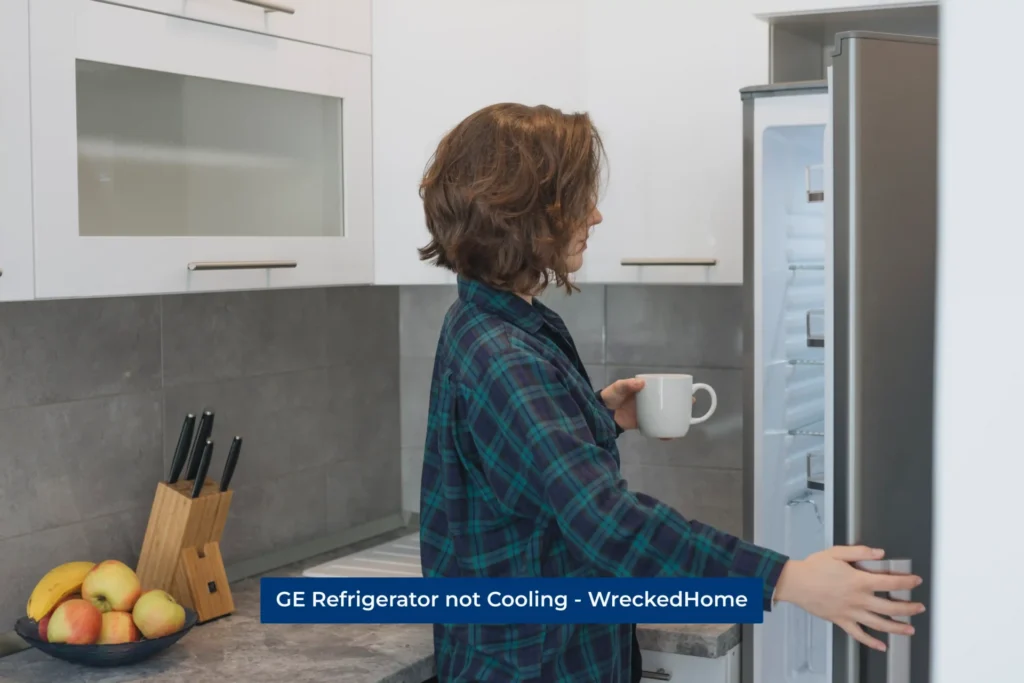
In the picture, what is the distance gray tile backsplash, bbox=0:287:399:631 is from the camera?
5.59 feet

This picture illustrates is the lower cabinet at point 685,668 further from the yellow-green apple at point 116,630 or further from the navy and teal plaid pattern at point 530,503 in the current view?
the yellow-green apple at point 116,630

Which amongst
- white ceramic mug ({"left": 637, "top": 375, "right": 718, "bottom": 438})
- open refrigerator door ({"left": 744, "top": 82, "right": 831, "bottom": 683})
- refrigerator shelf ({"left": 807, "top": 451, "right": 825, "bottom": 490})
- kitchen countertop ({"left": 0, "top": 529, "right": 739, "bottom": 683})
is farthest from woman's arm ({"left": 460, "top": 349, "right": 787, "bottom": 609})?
refrigerator shelf ({"left": 807, "top": 451, "right": 825, "bottom": 490})

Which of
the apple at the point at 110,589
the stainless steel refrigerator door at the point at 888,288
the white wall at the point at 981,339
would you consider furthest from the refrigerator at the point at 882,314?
the apple at the point at 110,589

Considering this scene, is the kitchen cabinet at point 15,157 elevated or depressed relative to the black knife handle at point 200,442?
elevated

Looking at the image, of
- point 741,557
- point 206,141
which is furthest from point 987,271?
point 206,141

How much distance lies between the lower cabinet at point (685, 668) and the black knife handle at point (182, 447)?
2.63 ft

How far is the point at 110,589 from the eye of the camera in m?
1.58

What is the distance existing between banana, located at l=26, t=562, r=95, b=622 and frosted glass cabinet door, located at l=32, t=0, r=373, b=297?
45 cm

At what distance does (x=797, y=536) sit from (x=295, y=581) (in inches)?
34.4

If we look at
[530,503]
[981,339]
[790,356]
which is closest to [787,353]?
[790,356]

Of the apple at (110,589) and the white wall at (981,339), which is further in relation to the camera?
the apple at (110,589)

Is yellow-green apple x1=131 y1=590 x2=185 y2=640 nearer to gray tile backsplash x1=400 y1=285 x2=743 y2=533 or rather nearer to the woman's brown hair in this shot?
the woman's brown hair

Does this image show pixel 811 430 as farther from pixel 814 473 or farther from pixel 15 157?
pixel 15 157

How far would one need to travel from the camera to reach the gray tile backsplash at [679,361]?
2.19m
